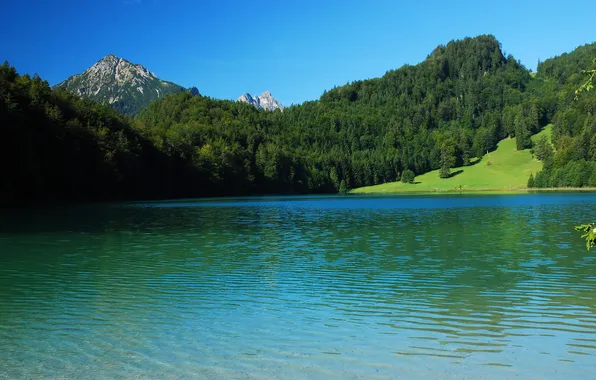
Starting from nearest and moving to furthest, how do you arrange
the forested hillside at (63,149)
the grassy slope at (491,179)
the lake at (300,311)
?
the lake at (300,311)
the forested hillside at (63,149)
the grassy slope at (491,179)

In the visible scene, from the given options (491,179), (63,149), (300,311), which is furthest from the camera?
(491,179)

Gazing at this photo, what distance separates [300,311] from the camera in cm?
1405

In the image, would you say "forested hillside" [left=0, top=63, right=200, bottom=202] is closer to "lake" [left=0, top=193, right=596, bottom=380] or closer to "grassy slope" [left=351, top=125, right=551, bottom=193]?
"lake" [left=0, top=193, right=596, bottom=380]

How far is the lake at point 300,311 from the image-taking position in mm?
9688

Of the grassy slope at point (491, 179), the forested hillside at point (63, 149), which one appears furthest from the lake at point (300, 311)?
the grassy slope at point (491, 179)

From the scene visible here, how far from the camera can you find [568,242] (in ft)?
95.3

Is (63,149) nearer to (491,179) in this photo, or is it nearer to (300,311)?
(300,311)

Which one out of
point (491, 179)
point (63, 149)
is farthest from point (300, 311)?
point (491, 179)

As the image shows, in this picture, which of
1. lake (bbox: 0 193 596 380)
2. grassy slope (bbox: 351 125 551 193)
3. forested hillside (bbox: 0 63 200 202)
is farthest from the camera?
grassy slope (bbox: 351 125 551 193)

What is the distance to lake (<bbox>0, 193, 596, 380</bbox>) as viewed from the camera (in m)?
9.69

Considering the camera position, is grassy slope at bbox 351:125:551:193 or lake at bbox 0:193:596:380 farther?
grassy slope at bbox 351:125:551:193

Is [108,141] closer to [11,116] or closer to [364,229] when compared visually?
[11,116]

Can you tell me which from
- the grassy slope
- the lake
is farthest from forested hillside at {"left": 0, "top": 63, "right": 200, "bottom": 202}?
the grassy slope

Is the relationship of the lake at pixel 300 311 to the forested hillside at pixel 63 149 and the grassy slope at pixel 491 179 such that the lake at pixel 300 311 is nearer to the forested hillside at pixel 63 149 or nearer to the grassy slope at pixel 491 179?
the forested hillside at pixel 63 149
